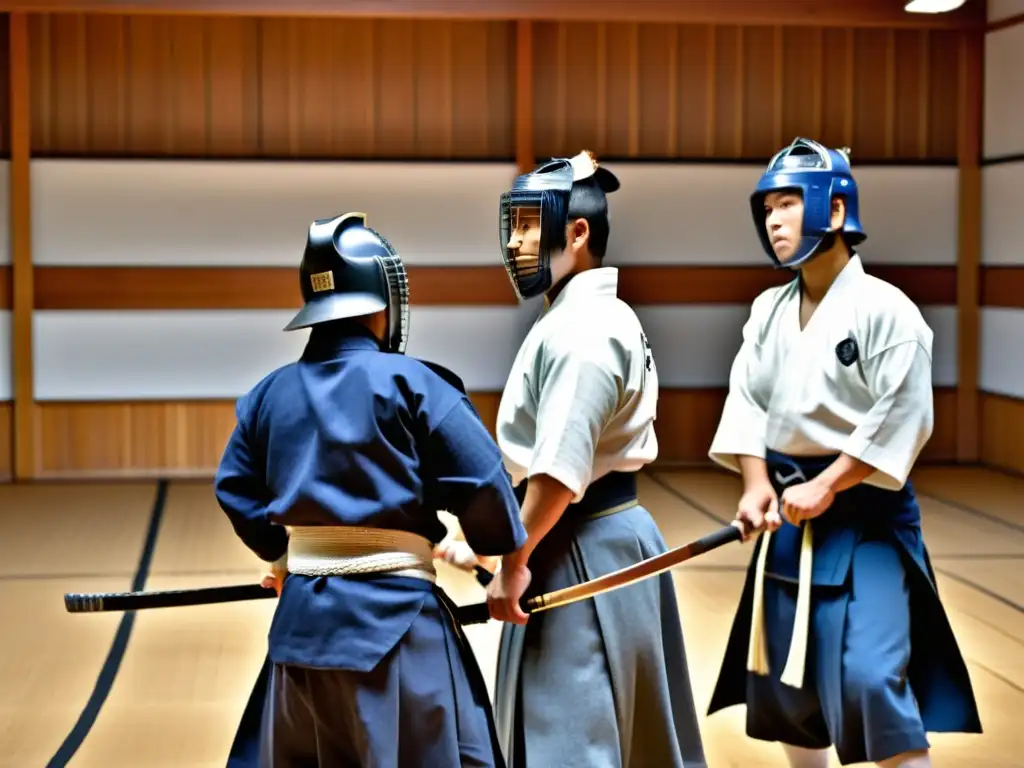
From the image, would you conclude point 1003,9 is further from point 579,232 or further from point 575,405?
point 575,405

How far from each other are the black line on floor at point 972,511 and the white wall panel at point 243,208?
7.97ft

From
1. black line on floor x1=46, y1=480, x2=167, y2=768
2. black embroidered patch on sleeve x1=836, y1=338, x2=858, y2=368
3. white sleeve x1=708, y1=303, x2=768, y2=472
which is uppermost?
black embroidered patch on sleeve x1=836, y1=338, x2=858, y2=368

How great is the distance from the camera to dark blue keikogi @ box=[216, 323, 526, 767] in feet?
5.88

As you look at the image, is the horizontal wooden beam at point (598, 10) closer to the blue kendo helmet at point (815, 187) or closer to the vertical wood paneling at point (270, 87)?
the vertical wood paneling at point (270, 87)

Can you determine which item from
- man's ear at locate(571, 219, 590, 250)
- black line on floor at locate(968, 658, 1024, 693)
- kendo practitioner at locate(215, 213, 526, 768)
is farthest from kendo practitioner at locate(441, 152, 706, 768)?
black line on floor at locate(968, 658, 1024, 693)

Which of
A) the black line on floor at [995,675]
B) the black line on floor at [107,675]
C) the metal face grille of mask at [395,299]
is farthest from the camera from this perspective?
the black line on floor at [995,675]

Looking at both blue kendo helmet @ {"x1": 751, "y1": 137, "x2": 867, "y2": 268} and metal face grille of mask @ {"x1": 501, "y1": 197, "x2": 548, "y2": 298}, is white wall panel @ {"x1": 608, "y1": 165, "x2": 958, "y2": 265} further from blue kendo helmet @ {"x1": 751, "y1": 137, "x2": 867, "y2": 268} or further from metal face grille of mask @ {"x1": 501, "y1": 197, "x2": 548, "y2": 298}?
metal face grille of mask @ {"x1": 501, "y1": 197, "x2": 548, "y2": 298}

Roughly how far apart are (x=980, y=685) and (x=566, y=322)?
1872mm

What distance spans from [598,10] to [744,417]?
177 inches

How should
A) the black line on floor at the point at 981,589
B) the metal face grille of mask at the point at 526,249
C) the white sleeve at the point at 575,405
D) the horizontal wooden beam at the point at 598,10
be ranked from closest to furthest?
the white sleeve at the point at 575,405, the metal face grille of mask at the point at 526,249, the black line on floor at the point at 981,589, the horizontal wooden beam at the point at 598,10

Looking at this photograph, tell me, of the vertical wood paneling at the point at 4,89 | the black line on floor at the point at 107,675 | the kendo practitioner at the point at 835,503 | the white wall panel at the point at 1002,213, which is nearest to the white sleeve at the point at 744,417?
the kendo practitioner at the point at 835,503

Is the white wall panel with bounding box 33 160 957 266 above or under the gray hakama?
above

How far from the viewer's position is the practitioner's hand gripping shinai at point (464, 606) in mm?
1991

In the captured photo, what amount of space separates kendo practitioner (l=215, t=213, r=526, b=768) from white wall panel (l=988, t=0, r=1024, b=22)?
5.67 metres
